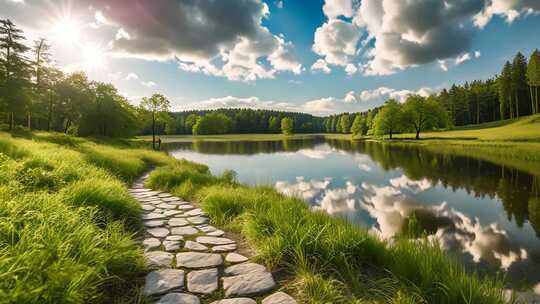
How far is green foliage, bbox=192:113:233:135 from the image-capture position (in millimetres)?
89062

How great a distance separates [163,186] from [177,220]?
3.25m

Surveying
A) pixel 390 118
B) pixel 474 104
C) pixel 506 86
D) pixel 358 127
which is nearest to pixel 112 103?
pixel 390 118

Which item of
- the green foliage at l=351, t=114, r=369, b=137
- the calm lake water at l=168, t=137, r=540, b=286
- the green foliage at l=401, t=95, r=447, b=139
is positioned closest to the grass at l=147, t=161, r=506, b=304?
the calm lake water at l=168, t=137, r=540, b=286

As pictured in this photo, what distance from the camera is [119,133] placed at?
32000mm

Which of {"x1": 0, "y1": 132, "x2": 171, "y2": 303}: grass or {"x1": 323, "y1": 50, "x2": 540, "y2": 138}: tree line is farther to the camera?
{"x1": 323, "y1": 50, "x2": 540, "y2": 138}: tree line

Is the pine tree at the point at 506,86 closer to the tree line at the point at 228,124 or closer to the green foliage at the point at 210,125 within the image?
the tree line at the point at 228,124

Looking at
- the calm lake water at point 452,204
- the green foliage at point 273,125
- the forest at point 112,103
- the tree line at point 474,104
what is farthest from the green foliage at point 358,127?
the calm lake water at point 452,204

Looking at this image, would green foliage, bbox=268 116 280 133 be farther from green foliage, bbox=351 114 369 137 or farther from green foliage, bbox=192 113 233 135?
green foliage, bbox=351 114 369 137

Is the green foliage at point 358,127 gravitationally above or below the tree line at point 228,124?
below

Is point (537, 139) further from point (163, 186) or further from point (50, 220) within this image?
point (50, 220)

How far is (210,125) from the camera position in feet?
301

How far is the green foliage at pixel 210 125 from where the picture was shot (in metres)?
89.1

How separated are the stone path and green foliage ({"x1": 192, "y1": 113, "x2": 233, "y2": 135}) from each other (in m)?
87.9

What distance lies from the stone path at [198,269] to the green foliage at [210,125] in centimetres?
8788
